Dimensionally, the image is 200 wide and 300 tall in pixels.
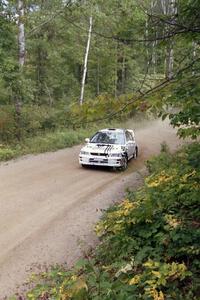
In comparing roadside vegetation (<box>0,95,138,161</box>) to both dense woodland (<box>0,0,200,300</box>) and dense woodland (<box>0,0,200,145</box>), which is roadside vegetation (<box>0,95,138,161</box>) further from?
dense woodland (<box>0,0,200,300</box>)

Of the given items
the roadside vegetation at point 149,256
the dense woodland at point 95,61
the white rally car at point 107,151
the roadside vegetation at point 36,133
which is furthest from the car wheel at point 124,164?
the roadside vegetation at point 149,256

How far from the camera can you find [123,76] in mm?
37656

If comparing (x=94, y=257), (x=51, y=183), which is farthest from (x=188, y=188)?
(x=51, y=183)

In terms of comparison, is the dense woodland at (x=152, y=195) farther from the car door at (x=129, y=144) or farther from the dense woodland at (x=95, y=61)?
the car door at (x=129, y=144)

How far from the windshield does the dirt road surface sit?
1.30 metres

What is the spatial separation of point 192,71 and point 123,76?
33.0m

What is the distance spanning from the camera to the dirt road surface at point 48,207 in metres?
7.51

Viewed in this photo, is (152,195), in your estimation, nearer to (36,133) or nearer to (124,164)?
(124,164)

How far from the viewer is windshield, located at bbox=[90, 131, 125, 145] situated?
16458mm

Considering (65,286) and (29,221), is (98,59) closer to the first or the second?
(29,221)

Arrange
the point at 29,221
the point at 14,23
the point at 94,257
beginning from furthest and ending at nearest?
the point at 14,23 → the point at 29,221 → the point at 94,257

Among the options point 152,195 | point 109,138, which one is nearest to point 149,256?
point 152,195

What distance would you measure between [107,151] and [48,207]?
541 cm

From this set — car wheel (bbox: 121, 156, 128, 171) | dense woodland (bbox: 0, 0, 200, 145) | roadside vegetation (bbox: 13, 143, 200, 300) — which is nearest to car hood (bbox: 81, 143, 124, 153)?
car wheel (bbox: 121, 156, 128, 171)
